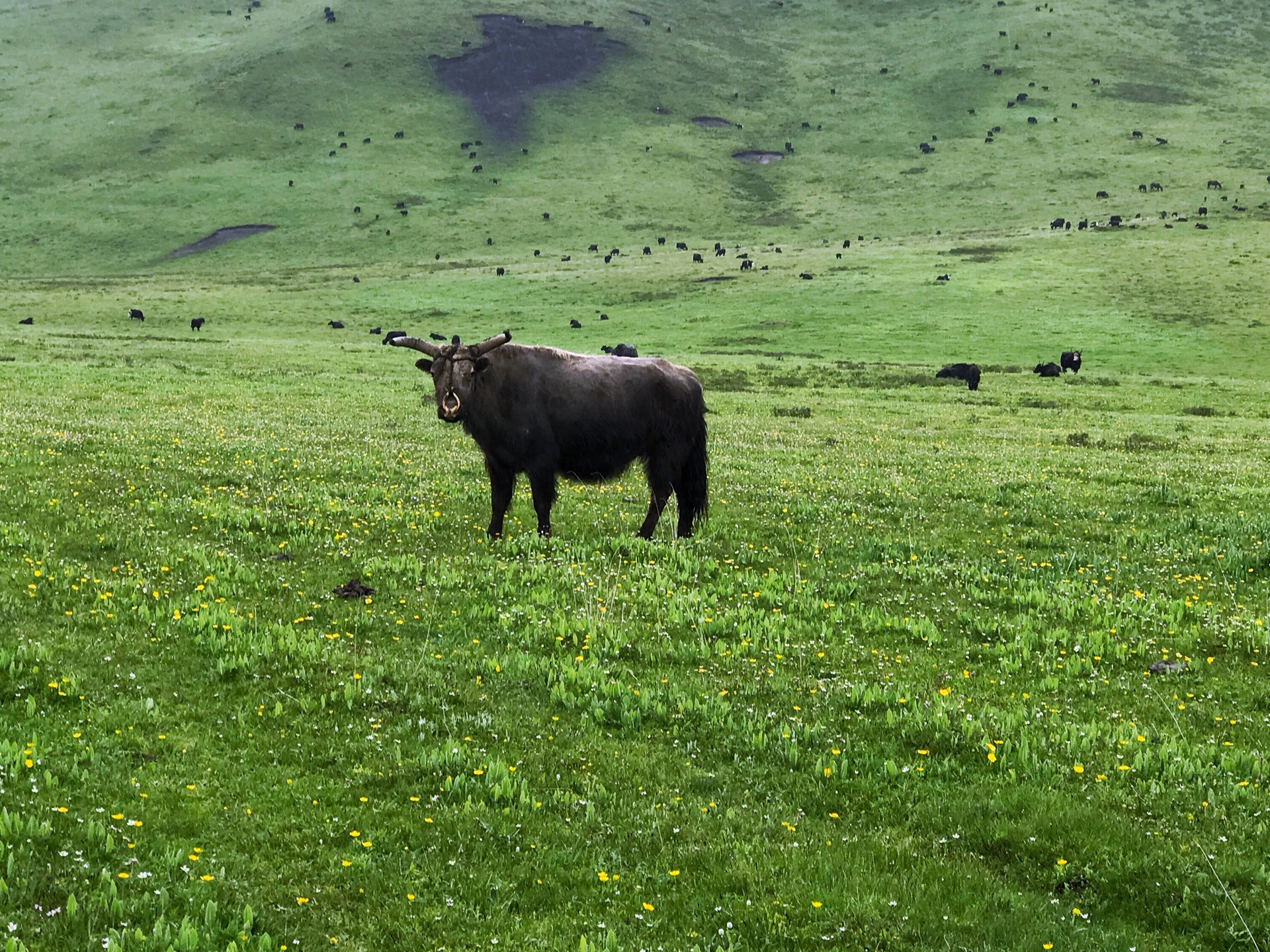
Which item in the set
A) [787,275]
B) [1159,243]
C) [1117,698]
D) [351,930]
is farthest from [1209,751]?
[1159,243]

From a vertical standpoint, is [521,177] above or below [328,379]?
above

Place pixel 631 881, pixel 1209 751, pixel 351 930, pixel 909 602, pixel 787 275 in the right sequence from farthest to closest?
pixel 787 275 → pixel 909 602 → pixel 1209 751 → pixel 631 881 → pixel 351 930

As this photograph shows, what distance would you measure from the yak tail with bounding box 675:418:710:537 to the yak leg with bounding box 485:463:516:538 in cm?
304

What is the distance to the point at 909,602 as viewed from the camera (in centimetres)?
1376

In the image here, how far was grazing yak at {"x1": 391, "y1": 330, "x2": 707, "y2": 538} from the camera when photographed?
672 inches

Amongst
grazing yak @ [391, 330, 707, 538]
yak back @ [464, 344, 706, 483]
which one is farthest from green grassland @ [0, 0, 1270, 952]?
yak back @ [464, 344, 706, 483]

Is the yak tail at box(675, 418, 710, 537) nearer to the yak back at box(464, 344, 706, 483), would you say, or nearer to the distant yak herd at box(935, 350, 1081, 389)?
the yak back at box(464, 344, 706, 483)

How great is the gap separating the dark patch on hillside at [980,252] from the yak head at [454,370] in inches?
4087

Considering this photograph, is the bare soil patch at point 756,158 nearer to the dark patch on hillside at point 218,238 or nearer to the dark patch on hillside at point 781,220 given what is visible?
the dark patch on hillside at point 781,220

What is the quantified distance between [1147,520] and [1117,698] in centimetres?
1184

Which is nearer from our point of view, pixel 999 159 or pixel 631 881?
pixel 631 881

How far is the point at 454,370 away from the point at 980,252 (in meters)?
111

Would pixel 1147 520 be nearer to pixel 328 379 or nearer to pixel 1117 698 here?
pixel 1117 698

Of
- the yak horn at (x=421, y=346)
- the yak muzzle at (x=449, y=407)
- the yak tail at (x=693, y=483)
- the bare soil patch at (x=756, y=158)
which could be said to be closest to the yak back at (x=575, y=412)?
the yak tail at (x=693, y=483)
